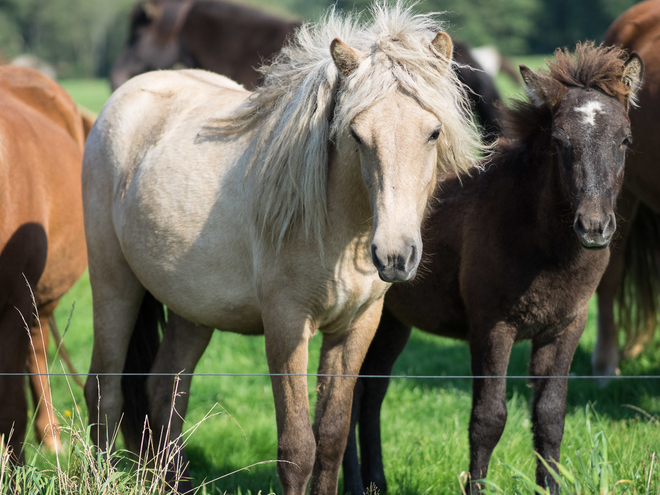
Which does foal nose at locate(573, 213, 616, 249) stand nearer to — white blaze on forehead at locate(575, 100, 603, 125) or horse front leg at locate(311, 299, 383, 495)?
white blaze on forehead at locate(575, 100, 603, 125)

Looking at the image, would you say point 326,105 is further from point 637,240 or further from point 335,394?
point 637,240

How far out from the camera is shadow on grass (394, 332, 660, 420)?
4.87m

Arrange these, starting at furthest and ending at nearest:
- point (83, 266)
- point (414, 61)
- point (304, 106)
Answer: point (83, 266) < point (304, 106) < point (414, 61)

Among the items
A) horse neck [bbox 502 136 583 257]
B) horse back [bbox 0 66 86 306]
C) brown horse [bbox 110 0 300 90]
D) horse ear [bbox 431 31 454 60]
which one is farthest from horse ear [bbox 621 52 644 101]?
brown horse [bbox 110 0 300 90]

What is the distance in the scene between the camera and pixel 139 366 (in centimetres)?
382

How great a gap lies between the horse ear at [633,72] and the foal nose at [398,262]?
57.9 inches

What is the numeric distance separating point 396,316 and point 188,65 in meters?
5.65

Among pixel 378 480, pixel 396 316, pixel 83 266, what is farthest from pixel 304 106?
pixel 83 266

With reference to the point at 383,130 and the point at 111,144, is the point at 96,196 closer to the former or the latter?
the point at 111,144

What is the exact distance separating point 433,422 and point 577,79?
256 centimetres

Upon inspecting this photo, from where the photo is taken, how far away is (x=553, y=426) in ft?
10.0

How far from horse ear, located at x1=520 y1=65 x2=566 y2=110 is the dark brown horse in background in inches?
195

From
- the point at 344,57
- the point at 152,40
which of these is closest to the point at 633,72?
the point at 344,57

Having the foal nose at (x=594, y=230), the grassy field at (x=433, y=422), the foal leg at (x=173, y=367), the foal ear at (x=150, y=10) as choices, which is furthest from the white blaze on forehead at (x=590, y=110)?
the foal ear at (x=150, y=10)
